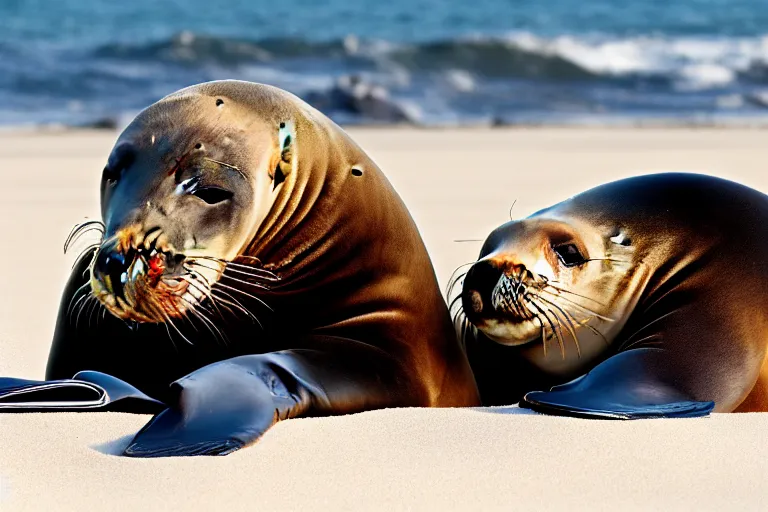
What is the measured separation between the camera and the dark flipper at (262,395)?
3.80m

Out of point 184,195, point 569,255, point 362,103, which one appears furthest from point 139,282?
point 362,103

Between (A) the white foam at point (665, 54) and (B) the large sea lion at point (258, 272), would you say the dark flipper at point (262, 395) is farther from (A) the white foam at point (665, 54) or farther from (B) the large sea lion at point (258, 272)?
(A) the white foam at point (665, 54)

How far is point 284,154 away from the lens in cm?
454

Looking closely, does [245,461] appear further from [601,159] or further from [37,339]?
[601,159]

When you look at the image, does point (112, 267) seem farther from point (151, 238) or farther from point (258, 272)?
point (258, 272)

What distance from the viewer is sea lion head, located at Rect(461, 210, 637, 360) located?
475 centimetres

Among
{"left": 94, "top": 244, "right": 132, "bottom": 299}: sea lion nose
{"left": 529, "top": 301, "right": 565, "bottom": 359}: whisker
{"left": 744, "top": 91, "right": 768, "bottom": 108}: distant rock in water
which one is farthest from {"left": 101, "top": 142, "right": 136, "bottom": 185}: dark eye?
{"left": 744, "top": 91, "right": 768, "bottom": 108}: distant rock in water

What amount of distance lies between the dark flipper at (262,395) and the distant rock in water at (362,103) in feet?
45.8

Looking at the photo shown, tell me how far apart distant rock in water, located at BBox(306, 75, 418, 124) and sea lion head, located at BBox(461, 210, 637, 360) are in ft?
43.8

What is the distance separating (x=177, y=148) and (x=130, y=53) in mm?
20118

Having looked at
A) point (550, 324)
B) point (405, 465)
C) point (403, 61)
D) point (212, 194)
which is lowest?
point (405, 465)

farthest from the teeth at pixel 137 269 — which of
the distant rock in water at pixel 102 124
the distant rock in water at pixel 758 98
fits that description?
the distant rock in water at pixel 758 98

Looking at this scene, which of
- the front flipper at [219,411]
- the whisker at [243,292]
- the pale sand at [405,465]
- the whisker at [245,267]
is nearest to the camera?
the pale sand at [405,465]

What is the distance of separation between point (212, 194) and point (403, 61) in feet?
64.1
